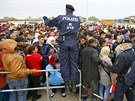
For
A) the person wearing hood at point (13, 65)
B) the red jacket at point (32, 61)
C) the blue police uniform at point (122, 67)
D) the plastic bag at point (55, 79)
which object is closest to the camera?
the blue police uniform at point (122, 67)

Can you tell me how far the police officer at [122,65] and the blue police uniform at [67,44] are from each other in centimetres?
90

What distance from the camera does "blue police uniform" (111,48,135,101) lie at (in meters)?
3.66

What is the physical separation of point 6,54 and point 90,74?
2.09 m

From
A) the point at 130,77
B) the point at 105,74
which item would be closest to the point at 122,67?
the point at 130,77

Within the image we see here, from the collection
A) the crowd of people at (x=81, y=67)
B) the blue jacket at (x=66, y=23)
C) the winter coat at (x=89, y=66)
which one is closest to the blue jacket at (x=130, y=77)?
the crowd of people at (x=81, y=67)

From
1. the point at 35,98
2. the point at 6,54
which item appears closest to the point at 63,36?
the point at 6,54

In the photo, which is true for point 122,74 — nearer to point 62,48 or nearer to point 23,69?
point 62,48

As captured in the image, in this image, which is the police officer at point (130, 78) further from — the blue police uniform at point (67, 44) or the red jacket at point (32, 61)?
the red jacket at point (32, 61)

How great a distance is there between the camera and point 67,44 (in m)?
3.68

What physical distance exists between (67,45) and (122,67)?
126cm

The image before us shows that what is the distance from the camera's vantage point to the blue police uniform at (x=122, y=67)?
3.66 meters

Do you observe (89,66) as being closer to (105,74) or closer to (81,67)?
(81,67)

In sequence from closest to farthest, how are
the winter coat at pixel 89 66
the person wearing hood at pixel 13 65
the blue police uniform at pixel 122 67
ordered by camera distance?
the blue police uniform at pixel 122 67 → the person wearing hood at pixel 13 65 → the winter coat at pixel 89 66

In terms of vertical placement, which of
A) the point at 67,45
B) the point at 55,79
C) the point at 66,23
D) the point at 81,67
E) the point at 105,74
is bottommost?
the point at 55,79
